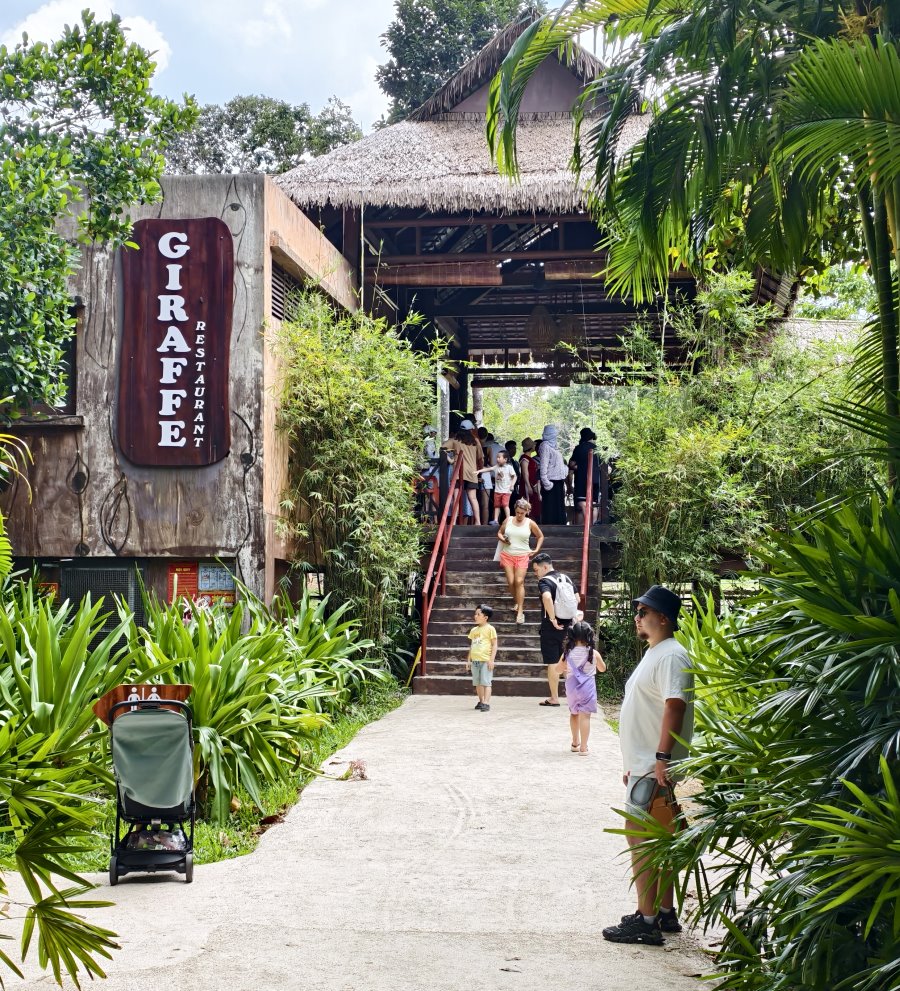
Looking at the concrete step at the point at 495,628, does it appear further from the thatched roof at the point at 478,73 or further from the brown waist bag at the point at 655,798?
the thatched roof at the point at 478,73

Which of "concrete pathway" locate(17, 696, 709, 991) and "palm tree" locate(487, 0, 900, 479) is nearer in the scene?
"concrete pathway" locate(17, 696, 709, 991)

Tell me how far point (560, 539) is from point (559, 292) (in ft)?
18.5

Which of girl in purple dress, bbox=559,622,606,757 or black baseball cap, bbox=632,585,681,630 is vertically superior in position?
black baseball cap, bbox=632,585,681,630

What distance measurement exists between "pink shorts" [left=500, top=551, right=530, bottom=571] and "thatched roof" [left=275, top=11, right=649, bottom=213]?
436 cm

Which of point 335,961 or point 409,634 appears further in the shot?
point 409,634

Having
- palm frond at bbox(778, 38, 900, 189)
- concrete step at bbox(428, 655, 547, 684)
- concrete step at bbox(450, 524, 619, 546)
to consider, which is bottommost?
concrete step at bbox(428, 655, 547, 684)

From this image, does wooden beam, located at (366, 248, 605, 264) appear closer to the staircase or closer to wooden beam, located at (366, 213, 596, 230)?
wooden beam, located at (366, 213, 596, 230)

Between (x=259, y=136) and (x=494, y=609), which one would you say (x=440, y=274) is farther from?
(x=259, y=136)

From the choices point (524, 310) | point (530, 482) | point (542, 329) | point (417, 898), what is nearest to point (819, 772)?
point (417, 898)

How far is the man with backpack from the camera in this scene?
1193 cm

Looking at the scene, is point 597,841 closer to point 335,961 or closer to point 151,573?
point 335,961

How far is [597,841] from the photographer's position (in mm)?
7184

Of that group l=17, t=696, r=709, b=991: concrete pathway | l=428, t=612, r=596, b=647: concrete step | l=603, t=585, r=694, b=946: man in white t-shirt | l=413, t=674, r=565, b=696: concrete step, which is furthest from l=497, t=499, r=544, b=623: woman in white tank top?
l=603, t=585, r=694, b=946: man in white t-shirt

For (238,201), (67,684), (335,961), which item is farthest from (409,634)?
(335,961)
